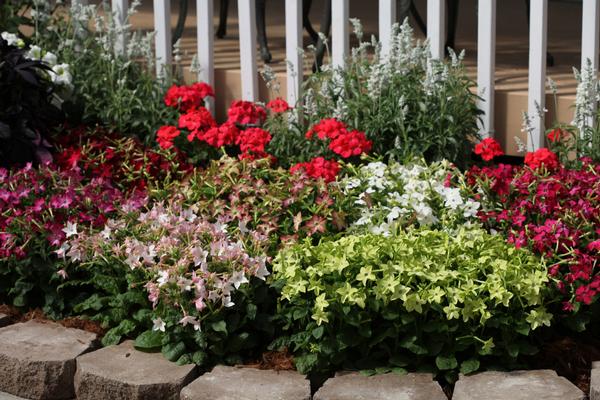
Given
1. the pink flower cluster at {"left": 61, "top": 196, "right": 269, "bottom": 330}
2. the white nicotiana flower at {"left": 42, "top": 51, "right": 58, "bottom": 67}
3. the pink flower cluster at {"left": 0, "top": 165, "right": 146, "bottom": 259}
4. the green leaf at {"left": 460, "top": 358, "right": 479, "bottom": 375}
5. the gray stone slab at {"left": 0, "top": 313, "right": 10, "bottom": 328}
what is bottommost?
the green leaf at {"left": 460, "top": 358, "right": 479, "bottom": 375}

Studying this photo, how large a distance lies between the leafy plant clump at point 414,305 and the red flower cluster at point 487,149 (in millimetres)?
923

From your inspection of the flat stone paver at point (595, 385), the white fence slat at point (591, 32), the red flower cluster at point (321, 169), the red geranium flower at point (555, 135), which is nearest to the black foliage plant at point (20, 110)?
the red flower cluster at point (321, 169)

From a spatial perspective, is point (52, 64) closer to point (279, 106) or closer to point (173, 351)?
point (279, 106)

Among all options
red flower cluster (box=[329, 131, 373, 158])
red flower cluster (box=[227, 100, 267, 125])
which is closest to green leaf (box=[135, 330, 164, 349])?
red flower cluster (box=[329, 131, 373, 158])

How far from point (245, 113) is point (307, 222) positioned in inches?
44.3

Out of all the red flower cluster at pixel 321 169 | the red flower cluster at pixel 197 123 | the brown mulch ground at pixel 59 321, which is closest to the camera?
the brown mulch ground at pixel 59 321

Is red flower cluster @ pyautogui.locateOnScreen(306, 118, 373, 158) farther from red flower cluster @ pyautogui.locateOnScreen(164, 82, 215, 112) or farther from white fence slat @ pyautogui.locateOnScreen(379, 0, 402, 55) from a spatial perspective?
red flower cluster @ pyautogui.locateOnScreen(164, 82, 215, 112)

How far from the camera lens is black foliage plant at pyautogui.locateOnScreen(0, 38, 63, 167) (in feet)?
15.4

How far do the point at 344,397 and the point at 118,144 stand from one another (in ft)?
6.45

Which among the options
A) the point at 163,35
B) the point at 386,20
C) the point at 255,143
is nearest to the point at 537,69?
the point at 386,20

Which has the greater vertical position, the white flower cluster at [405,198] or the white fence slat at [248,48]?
the white fence slat at [248,48]

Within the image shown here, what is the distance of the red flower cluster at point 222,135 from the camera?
4.86 metres

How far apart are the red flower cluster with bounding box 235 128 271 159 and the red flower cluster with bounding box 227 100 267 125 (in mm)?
142

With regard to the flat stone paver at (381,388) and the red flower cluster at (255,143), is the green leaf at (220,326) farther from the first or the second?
the red flower cluster at (255,143)
